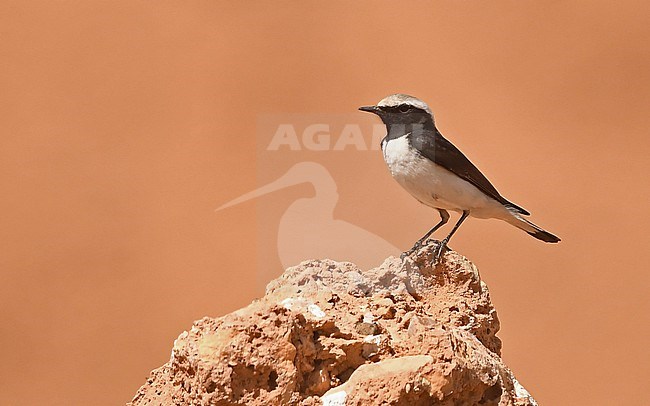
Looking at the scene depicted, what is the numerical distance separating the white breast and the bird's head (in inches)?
4.8

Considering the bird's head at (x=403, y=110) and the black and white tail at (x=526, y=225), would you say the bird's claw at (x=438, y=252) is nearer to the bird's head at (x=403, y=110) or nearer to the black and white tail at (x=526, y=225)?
the bird's head at (x=403, y=110)

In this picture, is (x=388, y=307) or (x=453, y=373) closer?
(x=453, y=373)

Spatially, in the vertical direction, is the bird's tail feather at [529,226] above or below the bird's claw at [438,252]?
below

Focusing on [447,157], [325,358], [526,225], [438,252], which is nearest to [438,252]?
[438,252]

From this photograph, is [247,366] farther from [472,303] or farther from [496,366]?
[472,303]

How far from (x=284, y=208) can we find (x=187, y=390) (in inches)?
148

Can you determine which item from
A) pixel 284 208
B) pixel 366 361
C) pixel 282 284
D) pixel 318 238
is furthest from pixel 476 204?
pixel 366 361

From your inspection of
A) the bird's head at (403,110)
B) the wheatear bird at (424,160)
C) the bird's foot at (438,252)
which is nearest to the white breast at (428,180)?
the wheatear bird at (424,160)

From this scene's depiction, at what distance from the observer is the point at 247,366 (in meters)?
2.89

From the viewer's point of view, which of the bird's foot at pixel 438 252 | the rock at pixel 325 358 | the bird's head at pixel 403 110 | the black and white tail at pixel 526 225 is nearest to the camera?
the rock at pixel 325 358

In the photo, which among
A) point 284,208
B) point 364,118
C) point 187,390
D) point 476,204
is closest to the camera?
point 187,390

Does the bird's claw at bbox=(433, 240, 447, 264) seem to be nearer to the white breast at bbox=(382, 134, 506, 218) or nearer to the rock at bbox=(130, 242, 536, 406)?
the rock at bbox=(130, 242, 536, 406)

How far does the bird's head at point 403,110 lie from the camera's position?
17.9 feet

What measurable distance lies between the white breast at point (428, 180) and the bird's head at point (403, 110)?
12 centimetres
